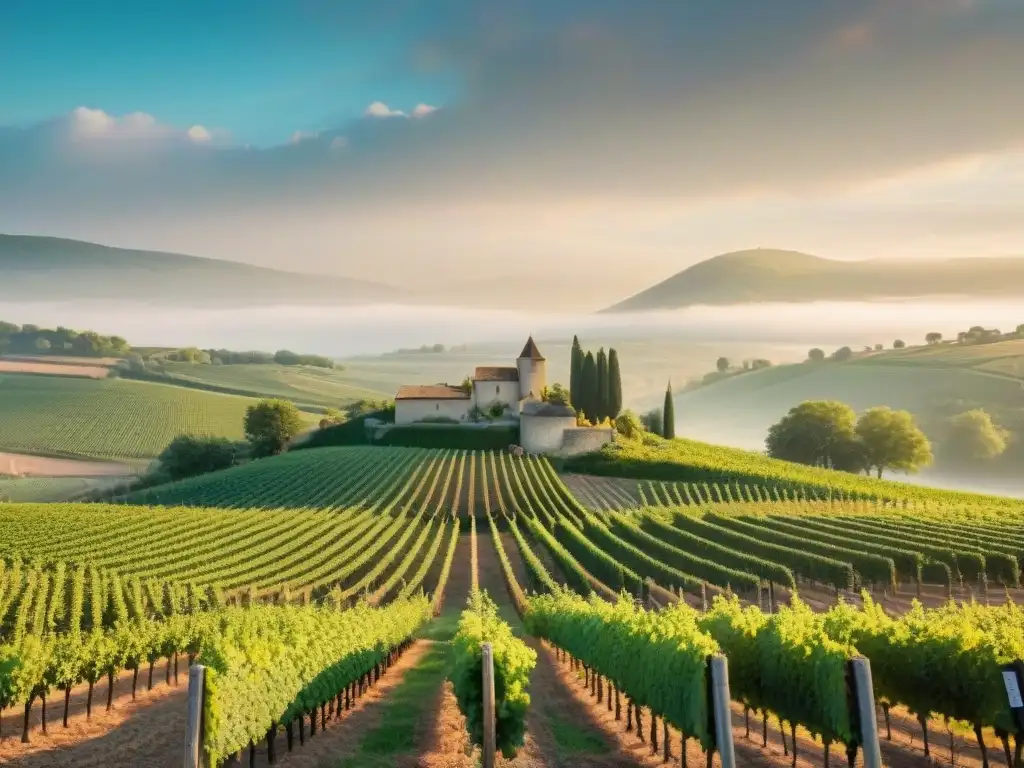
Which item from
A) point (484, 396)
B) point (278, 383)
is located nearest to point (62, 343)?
point (278, 383)

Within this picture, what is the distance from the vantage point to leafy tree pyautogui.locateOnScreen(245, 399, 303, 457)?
83.2m

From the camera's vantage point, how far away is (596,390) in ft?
249

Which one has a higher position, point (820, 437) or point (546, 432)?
point (546, 432)

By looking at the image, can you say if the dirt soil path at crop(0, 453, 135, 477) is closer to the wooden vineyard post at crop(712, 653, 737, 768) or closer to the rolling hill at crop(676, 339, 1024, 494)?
the rolling hill at crop(676, 339, 1024, 494)

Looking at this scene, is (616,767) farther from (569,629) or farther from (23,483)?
(23,483)

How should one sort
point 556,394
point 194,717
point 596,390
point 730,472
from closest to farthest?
point 194,717
point 730,472
point 596,390
point 556,394

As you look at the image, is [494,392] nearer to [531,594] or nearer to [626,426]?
[626,426]

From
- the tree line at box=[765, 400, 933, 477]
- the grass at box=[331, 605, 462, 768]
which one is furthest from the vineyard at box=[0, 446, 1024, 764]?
the tree line at box=[765, 400, 933, 477]

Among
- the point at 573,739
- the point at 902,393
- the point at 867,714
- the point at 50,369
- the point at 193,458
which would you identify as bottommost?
the point at 193,458

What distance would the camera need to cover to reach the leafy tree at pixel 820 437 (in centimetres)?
8300

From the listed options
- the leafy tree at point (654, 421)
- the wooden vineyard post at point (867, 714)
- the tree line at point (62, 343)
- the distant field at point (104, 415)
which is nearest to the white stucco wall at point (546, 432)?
the leafy tree at point (654, 421)

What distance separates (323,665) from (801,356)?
187 meters

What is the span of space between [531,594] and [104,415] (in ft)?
298

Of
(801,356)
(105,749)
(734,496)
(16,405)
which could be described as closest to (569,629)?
(105,749)
